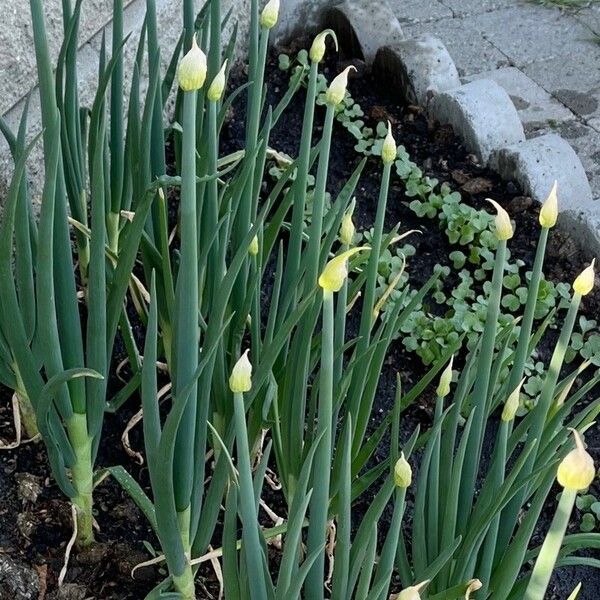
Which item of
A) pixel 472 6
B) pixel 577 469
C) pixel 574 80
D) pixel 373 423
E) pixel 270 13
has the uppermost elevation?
pixel 270 13

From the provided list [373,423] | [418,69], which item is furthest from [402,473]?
[418,69]

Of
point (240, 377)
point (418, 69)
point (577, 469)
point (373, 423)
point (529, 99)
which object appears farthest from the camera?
point (529, 99)

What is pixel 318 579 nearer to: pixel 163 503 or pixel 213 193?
pixel 163 503

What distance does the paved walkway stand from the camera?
3008 mm

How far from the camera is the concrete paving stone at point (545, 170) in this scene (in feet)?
8.43

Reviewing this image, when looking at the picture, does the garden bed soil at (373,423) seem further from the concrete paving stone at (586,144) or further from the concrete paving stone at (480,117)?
the concrete paving stone at (586,144)

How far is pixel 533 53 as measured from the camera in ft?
10.8

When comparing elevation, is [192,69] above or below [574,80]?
above

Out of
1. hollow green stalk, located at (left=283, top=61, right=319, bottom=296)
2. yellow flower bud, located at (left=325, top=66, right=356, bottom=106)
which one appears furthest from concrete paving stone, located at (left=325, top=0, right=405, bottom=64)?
yellow flower bud, located at (left=325, top=66, right=356, bottom=106)

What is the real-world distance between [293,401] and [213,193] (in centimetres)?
29

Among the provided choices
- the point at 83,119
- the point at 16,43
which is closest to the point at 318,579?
the point at 83,119

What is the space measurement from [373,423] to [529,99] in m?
1.47

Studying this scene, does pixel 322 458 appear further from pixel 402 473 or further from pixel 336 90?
pixel 336 90

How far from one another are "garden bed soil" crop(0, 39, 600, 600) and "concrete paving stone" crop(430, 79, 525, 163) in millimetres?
35
